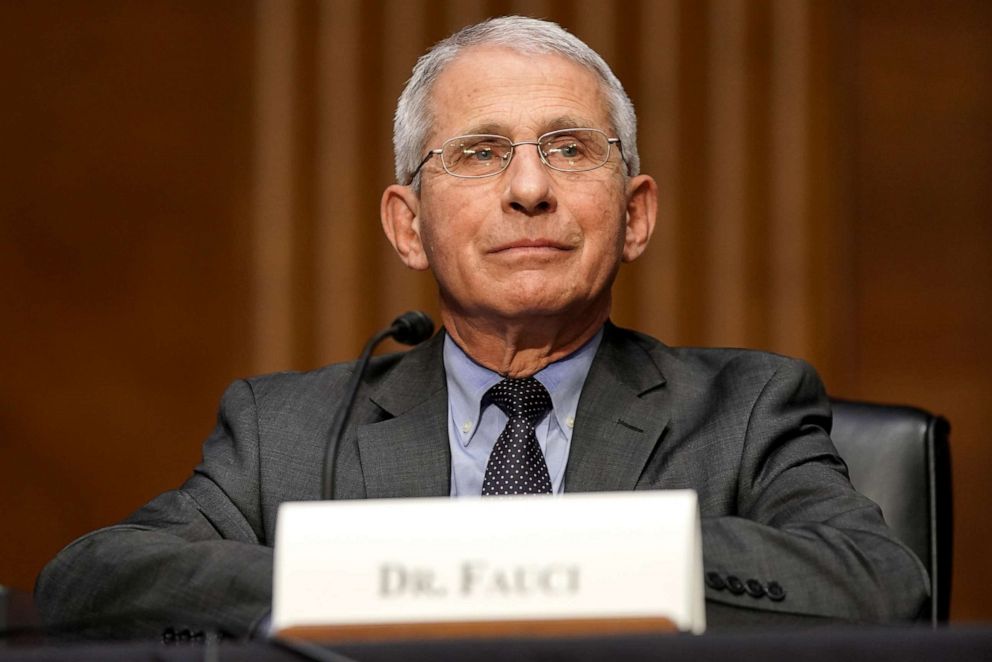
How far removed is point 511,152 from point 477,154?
0.06 m

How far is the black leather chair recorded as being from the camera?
206 centimetres

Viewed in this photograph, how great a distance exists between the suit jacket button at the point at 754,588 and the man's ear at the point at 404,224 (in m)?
0.96

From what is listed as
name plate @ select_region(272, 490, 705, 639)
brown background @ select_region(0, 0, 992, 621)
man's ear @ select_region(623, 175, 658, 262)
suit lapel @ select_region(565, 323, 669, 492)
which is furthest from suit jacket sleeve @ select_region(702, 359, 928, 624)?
brown background @ select_region(0, 0, 992, 621)

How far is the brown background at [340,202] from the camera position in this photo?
349 cm

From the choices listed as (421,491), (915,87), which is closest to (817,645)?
(421,491)

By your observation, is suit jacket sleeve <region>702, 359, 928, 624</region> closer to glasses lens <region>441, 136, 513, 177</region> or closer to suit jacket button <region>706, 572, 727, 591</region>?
suit jacket button <region>706, 572, 727, 591</region>

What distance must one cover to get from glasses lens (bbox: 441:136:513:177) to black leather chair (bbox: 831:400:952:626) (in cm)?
70

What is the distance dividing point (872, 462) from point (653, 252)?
1.54 m

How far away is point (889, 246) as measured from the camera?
11.5 ft

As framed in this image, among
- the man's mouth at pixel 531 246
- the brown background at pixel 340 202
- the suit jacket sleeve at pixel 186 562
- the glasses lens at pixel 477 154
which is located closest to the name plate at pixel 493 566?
the suit jacket sleeve at pixel 186 562

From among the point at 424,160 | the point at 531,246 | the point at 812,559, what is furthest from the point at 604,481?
the point at 424,160

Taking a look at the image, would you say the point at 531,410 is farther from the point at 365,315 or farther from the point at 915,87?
the point at 915,87

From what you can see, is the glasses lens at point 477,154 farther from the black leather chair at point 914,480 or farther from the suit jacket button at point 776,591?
the suit jacket button at point 776,591

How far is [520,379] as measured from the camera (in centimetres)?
213
